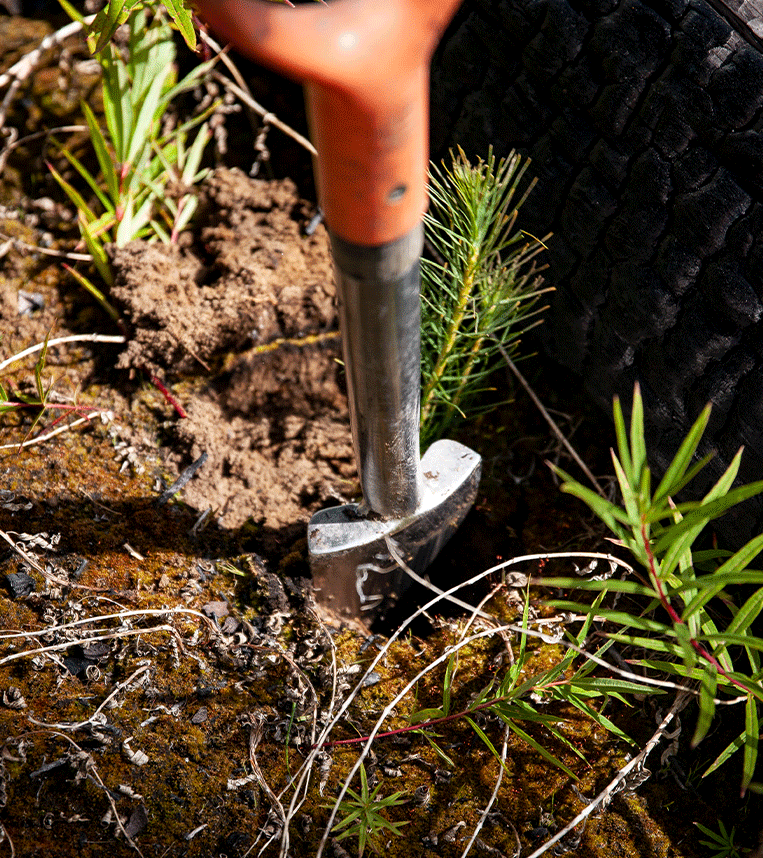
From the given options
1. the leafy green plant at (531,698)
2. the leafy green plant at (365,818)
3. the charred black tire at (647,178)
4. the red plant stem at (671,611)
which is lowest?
the leafy green plant at (365,818)

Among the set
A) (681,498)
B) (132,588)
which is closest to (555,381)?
(681,498)

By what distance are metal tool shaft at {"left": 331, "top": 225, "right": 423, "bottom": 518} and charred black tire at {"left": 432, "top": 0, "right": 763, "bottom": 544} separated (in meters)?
0.45

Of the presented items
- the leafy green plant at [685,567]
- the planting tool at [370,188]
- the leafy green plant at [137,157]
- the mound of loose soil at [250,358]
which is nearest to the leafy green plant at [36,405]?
the mound of loose soil at [250,358]

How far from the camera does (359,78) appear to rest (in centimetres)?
54

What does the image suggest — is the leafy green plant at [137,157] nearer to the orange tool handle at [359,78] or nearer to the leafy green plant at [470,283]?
the leafy green plant at [470,283]

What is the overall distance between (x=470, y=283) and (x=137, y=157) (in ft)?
2.90

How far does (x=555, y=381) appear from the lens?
1.57 m

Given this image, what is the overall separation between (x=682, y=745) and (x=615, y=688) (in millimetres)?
254

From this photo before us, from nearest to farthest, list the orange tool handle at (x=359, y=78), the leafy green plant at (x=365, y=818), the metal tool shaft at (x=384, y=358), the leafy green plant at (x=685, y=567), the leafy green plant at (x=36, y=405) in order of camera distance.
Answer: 1. the orange tool handle at (x=359, y=78)
2. the metal tool shaft at (x=384, y=358)
3. the leafy green plant at (x=685, y=567)
4. the leafy green plant at (x=365, y=818)
5. the leafy green plant at (x=36, y=405)

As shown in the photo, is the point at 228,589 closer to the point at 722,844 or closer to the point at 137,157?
the point at 722,844

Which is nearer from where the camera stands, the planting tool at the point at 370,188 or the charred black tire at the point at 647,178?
the planting tool at the point at 370,188

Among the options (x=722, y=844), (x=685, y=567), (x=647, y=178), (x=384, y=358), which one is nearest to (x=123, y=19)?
(x=384, y=358)

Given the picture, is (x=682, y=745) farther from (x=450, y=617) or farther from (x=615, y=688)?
(x=450, y=617)

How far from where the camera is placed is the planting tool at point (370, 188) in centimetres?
52
